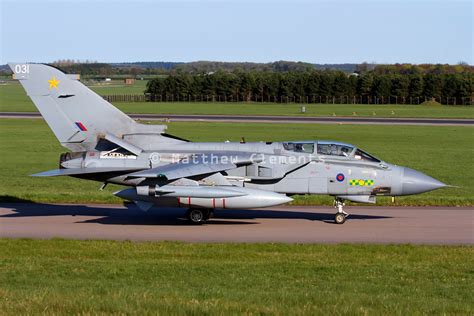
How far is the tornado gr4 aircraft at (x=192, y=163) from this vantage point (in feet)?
70.5

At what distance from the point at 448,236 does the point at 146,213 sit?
28.7ft

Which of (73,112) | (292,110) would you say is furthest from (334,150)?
(292,110)

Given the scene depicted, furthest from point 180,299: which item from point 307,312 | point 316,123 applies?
point 316,123

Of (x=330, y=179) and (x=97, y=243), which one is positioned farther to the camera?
(x=330, y=179)

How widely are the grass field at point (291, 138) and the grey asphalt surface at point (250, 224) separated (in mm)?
1703

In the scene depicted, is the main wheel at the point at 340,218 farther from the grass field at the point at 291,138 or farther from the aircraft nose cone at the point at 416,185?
the grass field at the point at 291,138

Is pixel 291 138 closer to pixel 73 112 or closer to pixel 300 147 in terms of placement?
pixel 300 147

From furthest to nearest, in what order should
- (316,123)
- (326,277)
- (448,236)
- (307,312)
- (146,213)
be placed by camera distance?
(316,123) < (146,213) < (448,236) < (326,277) < (307,312)

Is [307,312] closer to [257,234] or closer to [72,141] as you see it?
[257,234]

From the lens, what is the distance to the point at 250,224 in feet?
73.0

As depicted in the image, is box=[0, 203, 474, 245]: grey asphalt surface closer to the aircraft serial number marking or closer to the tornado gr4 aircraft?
the tornado gr4 aircraft

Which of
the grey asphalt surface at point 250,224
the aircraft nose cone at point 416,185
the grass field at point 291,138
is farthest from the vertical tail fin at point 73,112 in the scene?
the aircraft nose cone at point 416,185

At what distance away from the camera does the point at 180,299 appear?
11492mm

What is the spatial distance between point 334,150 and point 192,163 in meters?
3.89
